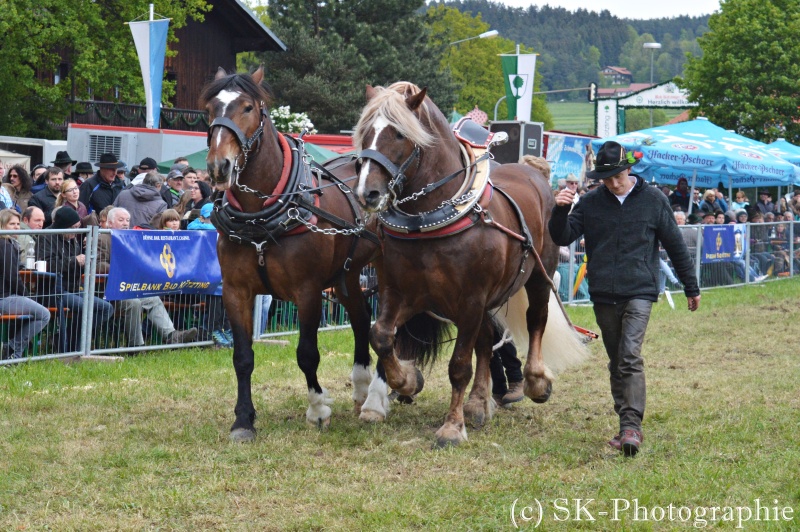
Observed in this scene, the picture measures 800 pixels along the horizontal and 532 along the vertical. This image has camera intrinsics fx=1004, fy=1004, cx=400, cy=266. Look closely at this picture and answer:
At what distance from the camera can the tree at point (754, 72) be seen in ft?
111

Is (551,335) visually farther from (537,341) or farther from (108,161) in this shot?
(108,161)

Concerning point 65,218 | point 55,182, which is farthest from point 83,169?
point 65,218

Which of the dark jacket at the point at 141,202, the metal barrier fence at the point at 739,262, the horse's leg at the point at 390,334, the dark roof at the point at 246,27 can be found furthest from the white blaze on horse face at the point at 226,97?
the dark roof at the point at 246,27

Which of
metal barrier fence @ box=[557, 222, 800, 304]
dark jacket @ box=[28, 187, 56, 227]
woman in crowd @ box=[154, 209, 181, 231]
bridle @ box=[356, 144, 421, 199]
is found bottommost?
metal barrier fence @ box=[557, 222, 800, 304]

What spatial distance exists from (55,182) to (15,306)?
9.66 feet

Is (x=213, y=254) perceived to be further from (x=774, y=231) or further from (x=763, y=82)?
(x=763, y=82)

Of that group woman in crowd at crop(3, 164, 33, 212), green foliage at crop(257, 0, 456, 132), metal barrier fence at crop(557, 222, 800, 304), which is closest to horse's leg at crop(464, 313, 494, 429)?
woman in crowd at crop(3, 164, 33, 212)

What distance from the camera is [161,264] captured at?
9.65 m

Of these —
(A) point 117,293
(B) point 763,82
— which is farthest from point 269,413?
(B) point 763,82

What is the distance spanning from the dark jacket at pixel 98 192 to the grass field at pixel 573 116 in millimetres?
112045

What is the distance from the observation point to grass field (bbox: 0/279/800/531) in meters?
4.62

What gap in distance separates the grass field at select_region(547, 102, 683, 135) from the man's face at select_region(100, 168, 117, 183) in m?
112

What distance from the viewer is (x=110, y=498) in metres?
4.81

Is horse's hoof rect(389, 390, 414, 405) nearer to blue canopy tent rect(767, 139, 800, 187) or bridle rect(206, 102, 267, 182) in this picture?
bridle rect(206, 102, 267, 182)
